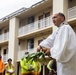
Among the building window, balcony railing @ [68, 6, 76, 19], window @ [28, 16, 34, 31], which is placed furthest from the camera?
the building window

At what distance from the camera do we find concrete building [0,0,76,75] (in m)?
26.5

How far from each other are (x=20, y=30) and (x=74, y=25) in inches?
396

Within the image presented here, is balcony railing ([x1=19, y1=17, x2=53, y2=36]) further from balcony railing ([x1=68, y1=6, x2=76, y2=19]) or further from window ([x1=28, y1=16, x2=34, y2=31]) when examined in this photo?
balcony railing ([x1=68, y1=6, x2=76, y2=19])

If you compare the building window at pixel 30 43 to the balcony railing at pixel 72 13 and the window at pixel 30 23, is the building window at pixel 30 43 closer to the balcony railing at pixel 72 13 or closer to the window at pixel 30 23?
the window at pixel 30 23

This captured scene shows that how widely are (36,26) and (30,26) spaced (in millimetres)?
1490

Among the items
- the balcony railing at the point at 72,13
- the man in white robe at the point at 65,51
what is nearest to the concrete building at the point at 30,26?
the balcony railing at the point at 72,13

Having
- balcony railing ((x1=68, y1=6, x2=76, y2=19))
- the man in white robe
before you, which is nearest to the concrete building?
balcony railing ((x1=68, y1=6, x2=76, y2=19))

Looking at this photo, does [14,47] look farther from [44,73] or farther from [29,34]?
[44,73]

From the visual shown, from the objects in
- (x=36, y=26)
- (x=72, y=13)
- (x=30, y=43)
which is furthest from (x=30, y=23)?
(x=72, y=13)

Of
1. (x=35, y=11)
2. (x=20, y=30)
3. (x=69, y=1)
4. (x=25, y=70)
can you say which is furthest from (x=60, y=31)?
(x=20, y=30)

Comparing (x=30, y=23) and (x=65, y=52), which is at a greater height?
(x=30, y=23)

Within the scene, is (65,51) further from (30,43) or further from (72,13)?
(30,43)

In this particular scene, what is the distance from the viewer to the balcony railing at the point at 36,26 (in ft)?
93.2

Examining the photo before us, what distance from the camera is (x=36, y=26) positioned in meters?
30.1
